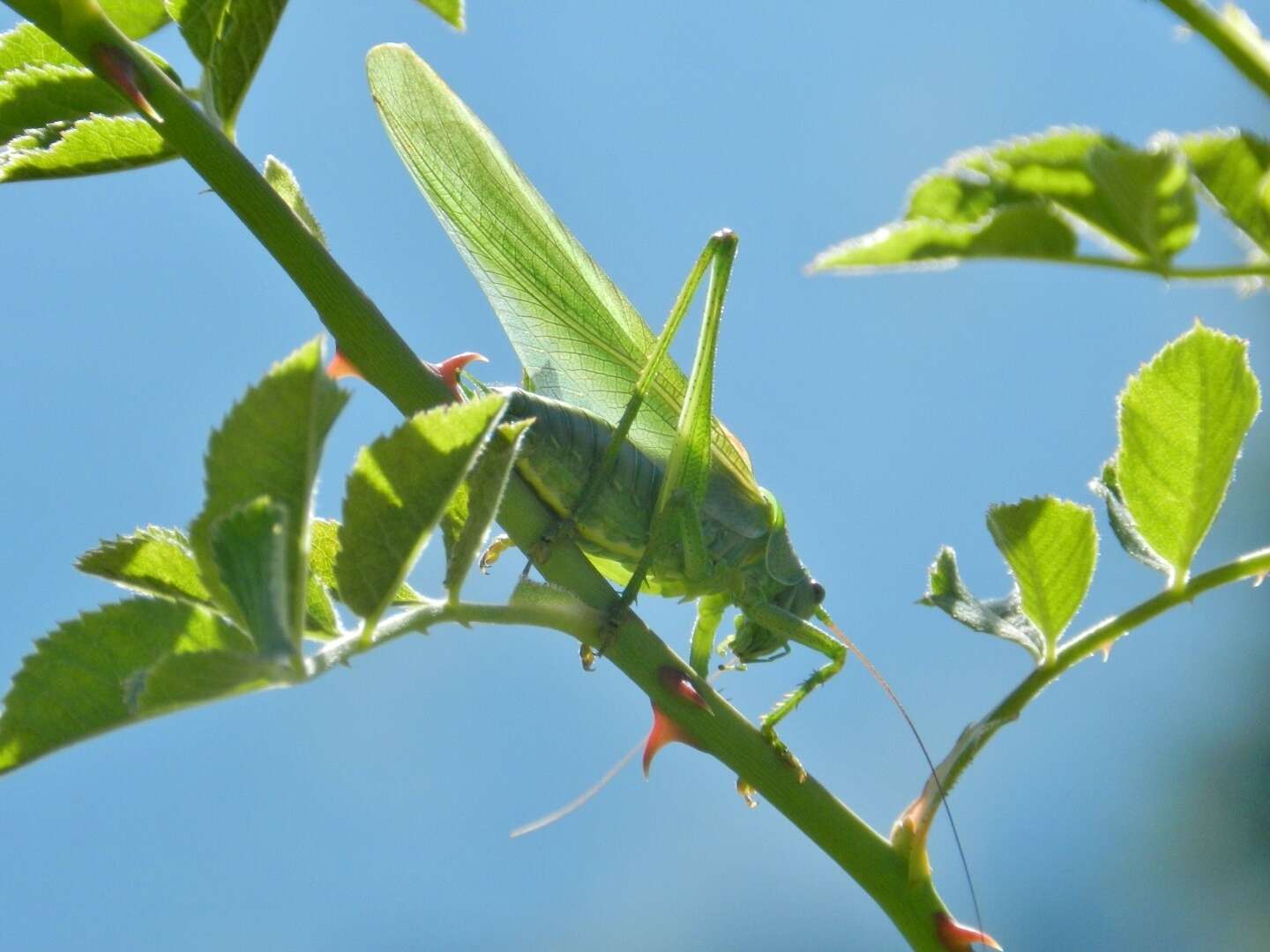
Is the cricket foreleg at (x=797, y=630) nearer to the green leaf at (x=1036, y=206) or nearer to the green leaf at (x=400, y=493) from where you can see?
the green leaf at (x=400, y=493)

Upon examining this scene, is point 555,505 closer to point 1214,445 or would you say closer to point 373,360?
point 373,360

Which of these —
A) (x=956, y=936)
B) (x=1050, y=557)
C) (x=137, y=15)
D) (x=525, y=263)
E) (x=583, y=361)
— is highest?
(x=137, y=15)

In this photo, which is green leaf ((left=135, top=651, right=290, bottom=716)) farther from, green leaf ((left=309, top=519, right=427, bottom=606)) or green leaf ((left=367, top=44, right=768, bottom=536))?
green leaf ((left=367, top=44, right=768, bottom=536))

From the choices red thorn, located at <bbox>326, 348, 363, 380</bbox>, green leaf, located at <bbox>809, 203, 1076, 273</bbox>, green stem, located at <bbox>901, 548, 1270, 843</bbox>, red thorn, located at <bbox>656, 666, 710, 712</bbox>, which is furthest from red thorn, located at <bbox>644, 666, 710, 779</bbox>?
green leaf, located at <bbox>809, 203, 1076, 273</bbox>

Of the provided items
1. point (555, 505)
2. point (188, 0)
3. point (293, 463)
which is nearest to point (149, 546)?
point (293, 463)

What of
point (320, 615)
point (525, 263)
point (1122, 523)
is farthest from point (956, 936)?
point (525, 263)

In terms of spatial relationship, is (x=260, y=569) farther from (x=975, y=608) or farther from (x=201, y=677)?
(x=975, y=608)
